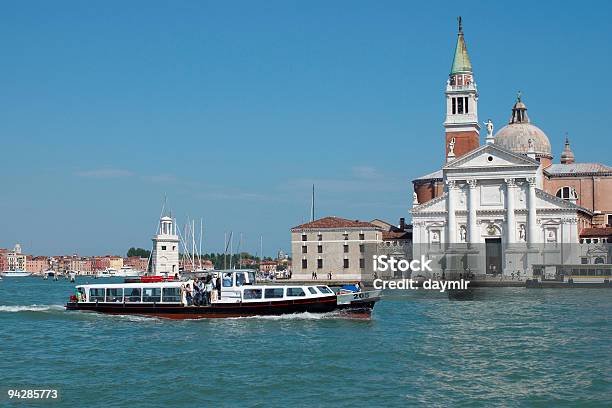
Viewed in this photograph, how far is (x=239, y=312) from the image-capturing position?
96.5 ft

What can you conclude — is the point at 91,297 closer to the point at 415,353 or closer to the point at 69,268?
the point at 415,353

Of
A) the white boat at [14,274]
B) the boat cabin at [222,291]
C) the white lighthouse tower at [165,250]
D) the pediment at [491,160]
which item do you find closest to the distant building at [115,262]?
the white boat at [14,274]

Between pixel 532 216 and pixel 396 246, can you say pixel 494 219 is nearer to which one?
pixel 532 216

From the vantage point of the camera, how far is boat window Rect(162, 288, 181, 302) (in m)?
30.2

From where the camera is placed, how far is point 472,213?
6000 centimetres

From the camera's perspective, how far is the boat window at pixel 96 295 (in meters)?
31.7

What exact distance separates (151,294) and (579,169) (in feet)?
151

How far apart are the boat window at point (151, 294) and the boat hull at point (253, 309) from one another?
0.25m

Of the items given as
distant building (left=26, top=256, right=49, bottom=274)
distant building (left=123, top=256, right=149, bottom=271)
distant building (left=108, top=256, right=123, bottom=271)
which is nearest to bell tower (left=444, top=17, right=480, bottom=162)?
distant building (left=123, top=256, right=149, bottom=271)

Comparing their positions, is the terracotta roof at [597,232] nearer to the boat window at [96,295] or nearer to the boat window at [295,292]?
the boat window at [295,292]

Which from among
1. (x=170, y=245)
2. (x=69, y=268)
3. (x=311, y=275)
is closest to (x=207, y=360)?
(x=311, y=275)

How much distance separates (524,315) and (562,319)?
2.05m

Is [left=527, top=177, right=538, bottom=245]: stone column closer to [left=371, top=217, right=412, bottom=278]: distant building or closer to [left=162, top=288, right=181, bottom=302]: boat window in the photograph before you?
[left=371, top=217, right=412, bottom=278]: distant building

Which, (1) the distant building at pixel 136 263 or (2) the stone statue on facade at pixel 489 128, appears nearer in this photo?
(2) the stone statue on facade at pixel 489 128
